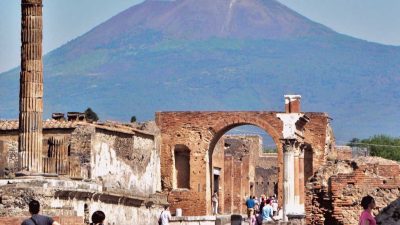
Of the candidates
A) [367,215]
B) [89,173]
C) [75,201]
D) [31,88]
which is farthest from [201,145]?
[367,215]

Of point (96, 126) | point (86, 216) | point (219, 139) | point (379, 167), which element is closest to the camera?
point (379, 167)

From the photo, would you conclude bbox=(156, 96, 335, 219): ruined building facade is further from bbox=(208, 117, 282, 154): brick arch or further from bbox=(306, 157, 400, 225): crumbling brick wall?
bbox=(306, 157, 400, 225): crumbling brick wall

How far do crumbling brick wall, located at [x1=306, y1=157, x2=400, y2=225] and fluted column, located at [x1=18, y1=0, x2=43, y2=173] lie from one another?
9.67 metres

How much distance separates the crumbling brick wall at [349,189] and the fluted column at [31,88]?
9.67 m

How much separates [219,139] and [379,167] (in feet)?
126

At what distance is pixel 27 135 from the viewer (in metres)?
42.0

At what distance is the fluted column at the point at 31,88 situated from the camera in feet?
136

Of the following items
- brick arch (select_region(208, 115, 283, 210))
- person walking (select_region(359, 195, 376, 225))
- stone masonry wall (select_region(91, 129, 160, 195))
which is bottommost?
person walking (select_region(359, 195, 376, 225))

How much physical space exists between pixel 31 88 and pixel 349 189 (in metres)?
12.3

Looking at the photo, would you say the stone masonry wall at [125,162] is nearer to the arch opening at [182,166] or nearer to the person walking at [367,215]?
the arch opening at [182,166]

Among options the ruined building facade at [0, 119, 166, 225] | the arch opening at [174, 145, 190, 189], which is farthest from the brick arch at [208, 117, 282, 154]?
the ruined building facade at [0, 119, 166, 225]

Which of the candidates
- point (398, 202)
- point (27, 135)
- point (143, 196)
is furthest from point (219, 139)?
point (398, 202)

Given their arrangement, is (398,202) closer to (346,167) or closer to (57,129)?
(346,167)

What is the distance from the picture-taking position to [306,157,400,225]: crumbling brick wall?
31.5m
